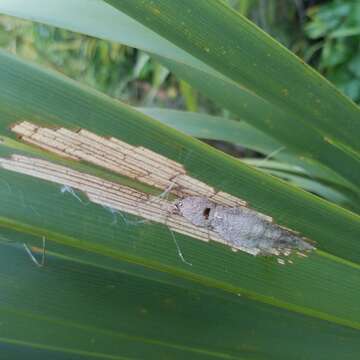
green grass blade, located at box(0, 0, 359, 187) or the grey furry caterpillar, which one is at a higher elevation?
green grass blade, located at box(0, 0, 359, 187)

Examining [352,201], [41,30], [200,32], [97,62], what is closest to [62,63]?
[97,62]

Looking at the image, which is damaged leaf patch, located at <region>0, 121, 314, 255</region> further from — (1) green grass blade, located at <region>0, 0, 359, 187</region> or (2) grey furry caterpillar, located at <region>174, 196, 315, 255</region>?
(1) green grass blade, located at <region>0, 0, 359, 187</region>

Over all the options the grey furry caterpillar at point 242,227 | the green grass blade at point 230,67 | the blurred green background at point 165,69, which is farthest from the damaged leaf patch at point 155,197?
the blurred green background at point 165,69

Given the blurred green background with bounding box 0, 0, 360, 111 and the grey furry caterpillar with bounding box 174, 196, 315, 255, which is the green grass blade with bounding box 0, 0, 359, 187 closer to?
the grey furry caterpillar with bounding box 174, 196, 315, 255

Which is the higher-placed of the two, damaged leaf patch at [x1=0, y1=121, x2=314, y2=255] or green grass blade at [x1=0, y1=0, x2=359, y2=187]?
green grass blade at [x1=0, y1=0, x2=359, y2=187]

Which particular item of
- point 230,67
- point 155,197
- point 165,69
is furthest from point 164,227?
point 165,69

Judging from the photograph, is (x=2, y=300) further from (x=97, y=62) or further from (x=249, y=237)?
(x=97, y=62)

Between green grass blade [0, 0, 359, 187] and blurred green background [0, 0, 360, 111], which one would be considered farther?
blurred green background [0, 0, 360, 111]

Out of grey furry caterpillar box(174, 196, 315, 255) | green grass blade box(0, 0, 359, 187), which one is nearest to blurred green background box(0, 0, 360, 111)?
green grass blade box(0, 0, 359, 187)

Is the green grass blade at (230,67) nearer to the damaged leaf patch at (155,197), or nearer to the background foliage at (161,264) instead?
the background foliage at (161,264)
